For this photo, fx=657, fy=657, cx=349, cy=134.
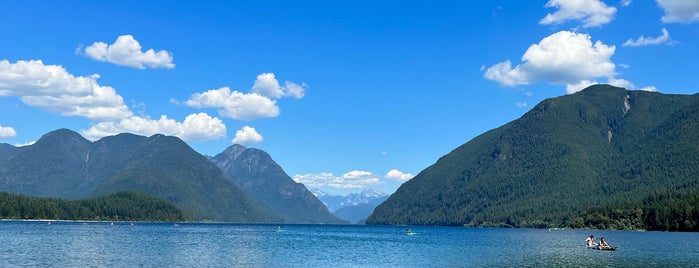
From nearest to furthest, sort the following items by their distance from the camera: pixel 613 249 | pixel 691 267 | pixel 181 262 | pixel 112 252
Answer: pixel 691 267, pixel 181 262, pixel 112 252, pixel 613 249

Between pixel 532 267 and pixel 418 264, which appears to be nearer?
pixel 532 267

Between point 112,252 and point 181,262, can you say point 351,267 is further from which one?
point 112,252

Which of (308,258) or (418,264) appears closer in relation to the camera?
(418,264)

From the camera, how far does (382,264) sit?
98438 millimetres

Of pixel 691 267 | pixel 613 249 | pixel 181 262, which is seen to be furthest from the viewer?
pixel 613 249

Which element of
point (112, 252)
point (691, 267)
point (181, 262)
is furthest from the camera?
point (112, 252)

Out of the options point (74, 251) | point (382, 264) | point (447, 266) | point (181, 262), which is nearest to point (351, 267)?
point (382, 264)

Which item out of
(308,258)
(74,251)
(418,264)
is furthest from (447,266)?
(74,251)

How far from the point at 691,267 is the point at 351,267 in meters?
45.6

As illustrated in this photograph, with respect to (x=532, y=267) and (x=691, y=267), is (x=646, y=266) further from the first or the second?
(x=532, y=267)

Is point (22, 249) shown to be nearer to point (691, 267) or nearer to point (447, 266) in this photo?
point (447, 266)

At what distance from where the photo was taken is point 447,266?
3733 inches

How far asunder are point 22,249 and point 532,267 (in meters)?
82.7

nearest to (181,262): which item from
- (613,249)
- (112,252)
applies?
(112,252)
